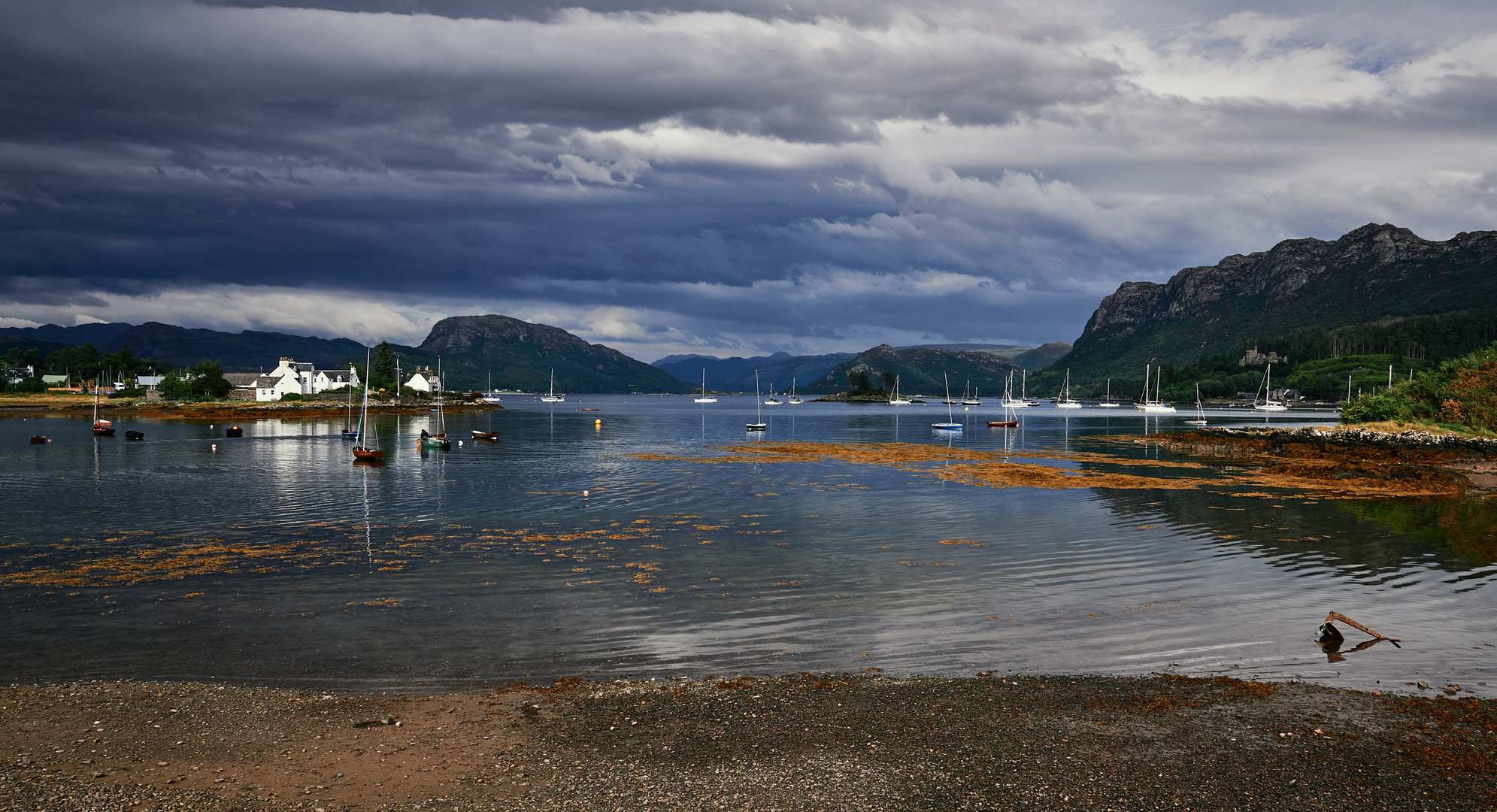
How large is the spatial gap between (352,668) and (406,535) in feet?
65.0

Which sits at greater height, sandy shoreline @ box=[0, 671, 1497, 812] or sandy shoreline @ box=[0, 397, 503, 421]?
sandy shoreline @ box=[0, 397, 503, 421]

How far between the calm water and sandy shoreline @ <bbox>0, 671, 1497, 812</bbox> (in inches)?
70.9

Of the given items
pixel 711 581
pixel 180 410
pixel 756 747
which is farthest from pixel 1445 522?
pixel 180 410

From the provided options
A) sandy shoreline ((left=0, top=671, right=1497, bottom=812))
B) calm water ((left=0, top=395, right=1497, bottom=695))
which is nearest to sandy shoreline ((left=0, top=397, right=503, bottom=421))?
calm water ((left=0, top=395, right=1497, bottom=695))

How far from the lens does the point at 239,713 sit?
47.4 feet

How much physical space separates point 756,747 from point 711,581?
46.7 ft

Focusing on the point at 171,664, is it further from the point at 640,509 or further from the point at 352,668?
the point at 640,509

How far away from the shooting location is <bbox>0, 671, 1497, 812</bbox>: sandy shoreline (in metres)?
11.3

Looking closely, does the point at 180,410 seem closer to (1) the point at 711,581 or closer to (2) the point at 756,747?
(1) the point at 711,581

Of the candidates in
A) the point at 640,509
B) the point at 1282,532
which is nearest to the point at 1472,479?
the point at 1282,532

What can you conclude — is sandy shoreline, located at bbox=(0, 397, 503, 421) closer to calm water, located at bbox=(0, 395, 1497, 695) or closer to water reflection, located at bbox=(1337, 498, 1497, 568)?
calm water, located at bbox=(0, 395, 1497, 695)

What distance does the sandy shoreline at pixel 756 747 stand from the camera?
11289 millimetres

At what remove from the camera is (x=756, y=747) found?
13062 mm

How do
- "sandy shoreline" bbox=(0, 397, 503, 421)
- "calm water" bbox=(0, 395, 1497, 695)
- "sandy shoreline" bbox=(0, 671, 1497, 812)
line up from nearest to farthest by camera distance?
1. "sandy shoreline" bbox=(0, 671, 1497, 812)
2. "calm water" bbox=(0, 395, 1497, 695)
3. "sandy shoreline" bbox=(0, 397, 503, 421)
